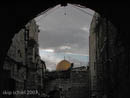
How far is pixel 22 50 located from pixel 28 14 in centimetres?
1054

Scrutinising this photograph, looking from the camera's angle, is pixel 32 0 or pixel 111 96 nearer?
pixel 32 0

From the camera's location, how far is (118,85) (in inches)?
616

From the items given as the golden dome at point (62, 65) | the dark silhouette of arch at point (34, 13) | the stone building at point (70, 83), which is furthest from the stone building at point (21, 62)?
the golden dome at point (62, 65)

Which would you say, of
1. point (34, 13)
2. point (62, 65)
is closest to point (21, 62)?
point (34, 13)

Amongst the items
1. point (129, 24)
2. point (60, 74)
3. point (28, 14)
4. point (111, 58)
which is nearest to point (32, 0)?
point (28, 14)

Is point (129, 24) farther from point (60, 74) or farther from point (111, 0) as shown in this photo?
point (60, 74)

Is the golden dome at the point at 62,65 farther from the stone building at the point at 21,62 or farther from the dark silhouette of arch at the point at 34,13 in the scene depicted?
the dark silhouette of arch at the point at 34,13

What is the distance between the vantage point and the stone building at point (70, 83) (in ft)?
124

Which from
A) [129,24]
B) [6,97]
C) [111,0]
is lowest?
[6,97]

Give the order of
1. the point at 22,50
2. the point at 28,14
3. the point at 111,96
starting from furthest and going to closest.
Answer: the point at 22,50 → the point at 111,96 → the point at 28,14

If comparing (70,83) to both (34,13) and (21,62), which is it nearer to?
(21,62)

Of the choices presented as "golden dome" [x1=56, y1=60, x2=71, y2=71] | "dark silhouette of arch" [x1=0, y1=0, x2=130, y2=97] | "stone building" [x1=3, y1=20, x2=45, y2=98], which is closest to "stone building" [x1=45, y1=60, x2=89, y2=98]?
"golden dome" [x1=56, y1=60, x2=71, y2=71]

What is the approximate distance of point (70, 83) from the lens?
3856 cm

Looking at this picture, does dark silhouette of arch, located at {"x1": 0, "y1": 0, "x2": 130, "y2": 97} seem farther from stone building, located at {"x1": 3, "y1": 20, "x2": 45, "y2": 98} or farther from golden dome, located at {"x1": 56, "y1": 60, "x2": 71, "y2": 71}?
golden dome, located at {"x1": 56, "y1": 60, "x2": 71, "y2": 71}
